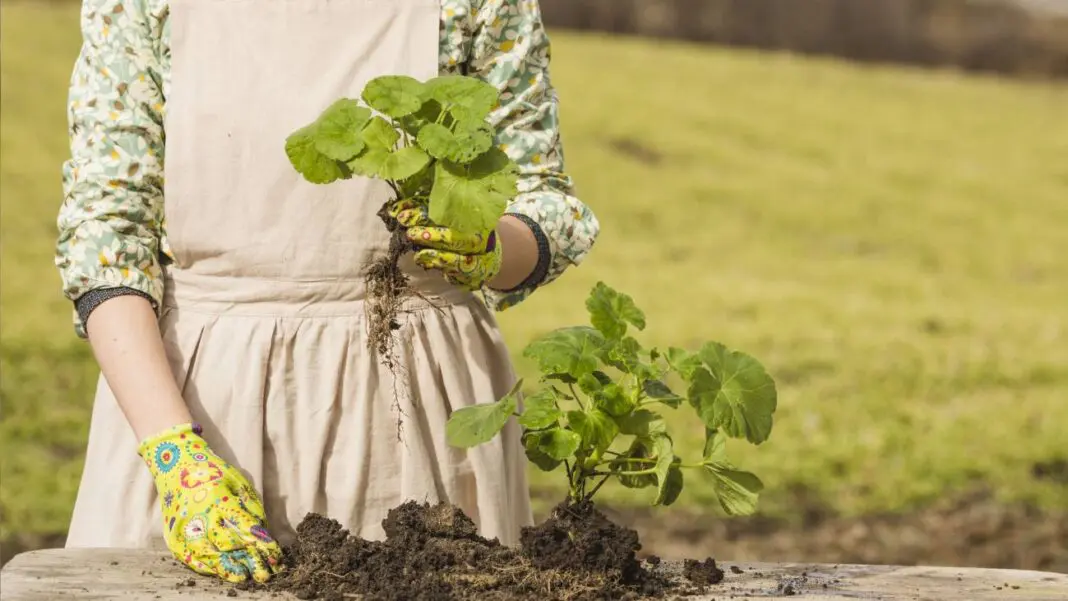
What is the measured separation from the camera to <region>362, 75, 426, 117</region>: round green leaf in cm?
162

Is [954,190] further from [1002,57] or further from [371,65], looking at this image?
[371,65]

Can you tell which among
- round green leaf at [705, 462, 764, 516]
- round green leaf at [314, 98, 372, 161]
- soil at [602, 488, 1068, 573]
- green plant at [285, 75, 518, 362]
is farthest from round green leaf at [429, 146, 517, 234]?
soil at [602, 488, 1068, 573]

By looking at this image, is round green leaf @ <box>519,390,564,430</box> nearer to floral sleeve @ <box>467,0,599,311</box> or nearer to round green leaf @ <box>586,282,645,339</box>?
round green leaf @ <box>586,282,645,339</box>

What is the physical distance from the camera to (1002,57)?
15.2m

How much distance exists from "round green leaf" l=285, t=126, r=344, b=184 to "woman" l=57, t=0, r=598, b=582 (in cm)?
35

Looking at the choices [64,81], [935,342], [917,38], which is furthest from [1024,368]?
[917,38]

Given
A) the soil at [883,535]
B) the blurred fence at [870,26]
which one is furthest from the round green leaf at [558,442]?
the blurred fence at [870,26]

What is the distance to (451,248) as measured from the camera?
5.95ft

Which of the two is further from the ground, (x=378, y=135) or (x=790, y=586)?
(x=378, y=135)

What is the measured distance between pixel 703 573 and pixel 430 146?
2.27 feet

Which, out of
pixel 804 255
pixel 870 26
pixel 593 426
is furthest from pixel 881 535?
pixel 870 26

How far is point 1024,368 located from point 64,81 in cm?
725

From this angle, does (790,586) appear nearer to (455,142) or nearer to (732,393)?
(732,393)

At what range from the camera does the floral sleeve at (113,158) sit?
6.44ft
